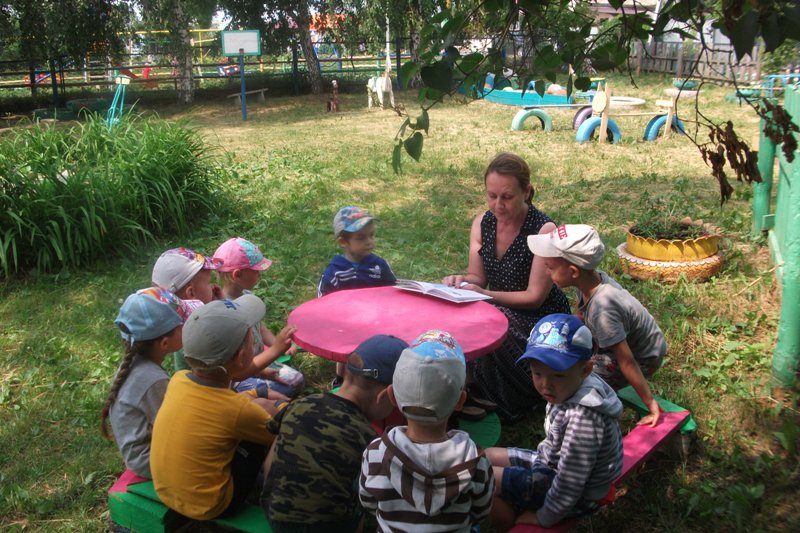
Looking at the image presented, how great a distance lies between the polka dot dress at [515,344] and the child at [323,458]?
1290mm

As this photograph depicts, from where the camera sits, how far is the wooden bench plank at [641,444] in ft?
8.39

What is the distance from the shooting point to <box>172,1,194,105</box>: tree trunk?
17984 mm

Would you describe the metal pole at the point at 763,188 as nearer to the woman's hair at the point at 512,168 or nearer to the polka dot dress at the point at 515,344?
the polka dot dress at the point at 515,344

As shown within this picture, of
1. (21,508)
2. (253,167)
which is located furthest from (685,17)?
(253,167)

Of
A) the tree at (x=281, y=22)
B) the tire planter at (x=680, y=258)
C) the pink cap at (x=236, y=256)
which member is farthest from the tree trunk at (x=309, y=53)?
the pink cap at (x=236, y=256)

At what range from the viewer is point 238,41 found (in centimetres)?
1647

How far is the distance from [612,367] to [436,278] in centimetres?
262

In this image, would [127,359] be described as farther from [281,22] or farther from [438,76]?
[281,22]

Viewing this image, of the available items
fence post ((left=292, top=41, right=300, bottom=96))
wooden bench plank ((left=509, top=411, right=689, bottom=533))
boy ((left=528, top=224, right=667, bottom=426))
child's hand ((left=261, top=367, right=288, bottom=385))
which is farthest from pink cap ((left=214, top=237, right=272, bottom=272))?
fence post ((left=292, top=41, right=300, bottom=96))

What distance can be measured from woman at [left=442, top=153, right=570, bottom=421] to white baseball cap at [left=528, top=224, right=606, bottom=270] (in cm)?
51

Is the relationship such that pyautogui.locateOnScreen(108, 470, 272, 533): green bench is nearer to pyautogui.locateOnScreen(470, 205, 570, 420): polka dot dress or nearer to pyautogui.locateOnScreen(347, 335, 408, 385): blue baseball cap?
pyautogui.locateOnScreen(347, 335, 408, 385): blue baseball cap

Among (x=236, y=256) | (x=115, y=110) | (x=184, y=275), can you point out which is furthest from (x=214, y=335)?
(x=115, y=110)

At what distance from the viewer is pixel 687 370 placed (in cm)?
403

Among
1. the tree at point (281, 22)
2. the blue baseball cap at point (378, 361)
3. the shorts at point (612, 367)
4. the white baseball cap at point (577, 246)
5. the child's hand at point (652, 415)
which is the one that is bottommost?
the child's hand at point (652, 415)
